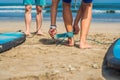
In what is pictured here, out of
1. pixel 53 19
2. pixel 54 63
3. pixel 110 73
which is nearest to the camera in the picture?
pixel 110 73

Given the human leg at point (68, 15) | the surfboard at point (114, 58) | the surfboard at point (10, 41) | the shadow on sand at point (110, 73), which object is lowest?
the surfboard at point (10, 41)

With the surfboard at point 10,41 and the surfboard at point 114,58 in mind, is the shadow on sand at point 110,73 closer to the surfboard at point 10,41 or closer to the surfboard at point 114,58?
the surfboard at point 114,58

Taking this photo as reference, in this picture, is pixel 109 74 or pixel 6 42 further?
pixel 6 42

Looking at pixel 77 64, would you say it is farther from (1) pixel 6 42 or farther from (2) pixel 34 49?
(1) pixel 6 42

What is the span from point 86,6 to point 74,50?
2.29ft

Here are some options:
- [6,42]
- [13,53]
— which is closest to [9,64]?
[13,53]

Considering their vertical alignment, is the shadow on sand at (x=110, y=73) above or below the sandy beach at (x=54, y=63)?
above

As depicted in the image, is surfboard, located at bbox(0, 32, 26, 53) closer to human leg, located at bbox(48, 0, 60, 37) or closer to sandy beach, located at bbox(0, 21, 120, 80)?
sandy beach, located at bbox(0, 21, 120, 80)

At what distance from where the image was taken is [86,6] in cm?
482

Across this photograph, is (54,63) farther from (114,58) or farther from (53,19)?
(53,19)

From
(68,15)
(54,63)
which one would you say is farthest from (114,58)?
(68,15)

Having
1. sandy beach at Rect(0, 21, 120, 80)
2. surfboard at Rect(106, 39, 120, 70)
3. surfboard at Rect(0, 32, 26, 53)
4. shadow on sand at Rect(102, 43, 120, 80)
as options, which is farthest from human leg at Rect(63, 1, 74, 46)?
shadow on sand at Rect(102, 43, 120, 80)

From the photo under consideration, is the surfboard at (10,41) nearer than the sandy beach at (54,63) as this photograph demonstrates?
No

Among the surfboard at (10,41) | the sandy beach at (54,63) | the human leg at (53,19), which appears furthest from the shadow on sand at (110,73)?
the surfboard at (10,41)
